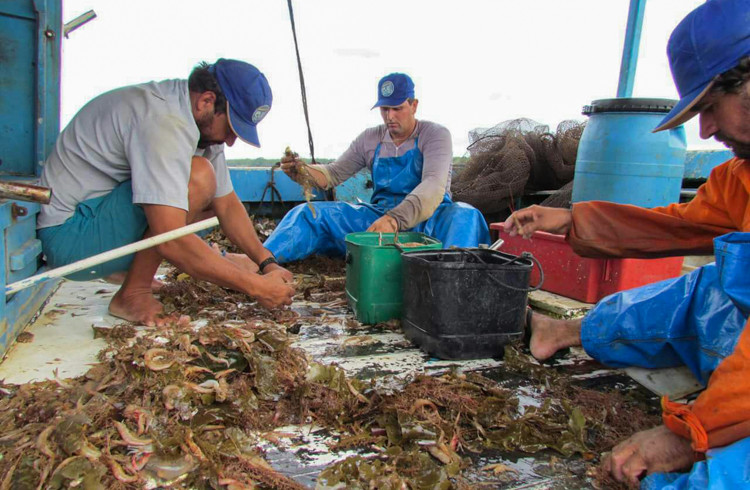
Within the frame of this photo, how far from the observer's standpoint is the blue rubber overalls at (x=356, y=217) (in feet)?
12.4

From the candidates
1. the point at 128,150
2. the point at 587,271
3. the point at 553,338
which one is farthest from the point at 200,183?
the point at 587,271

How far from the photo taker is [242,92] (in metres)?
2.38

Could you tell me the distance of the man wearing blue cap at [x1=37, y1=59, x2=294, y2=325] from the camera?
2.25 meters

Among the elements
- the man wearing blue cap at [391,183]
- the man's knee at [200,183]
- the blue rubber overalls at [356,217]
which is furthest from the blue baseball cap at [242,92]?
the blue rubber overalls at [356,217]

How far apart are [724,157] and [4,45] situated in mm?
6102

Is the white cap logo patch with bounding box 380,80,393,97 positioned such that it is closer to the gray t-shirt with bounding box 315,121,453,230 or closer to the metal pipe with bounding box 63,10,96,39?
the gray t-shirt with bounding box 315,121,453,230

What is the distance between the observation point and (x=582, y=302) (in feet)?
10.00

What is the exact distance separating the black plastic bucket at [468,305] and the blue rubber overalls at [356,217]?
1.38 m

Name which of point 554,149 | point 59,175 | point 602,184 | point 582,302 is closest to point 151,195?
point 59,175

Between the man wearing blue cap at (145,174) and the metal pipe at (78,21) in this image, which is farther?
the metal pipe at (78,21)

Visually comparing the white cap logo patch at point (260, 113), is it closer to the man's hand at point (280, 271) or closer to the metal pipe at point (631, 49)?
the man's hand at point (280, 271)

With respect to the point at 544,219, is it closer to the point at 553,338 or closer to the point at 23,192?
the point at 553,338

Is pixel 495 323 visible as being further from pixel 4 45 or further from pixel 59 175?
pixel 4 45

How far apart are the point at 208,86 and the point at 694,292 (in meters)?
2.19
